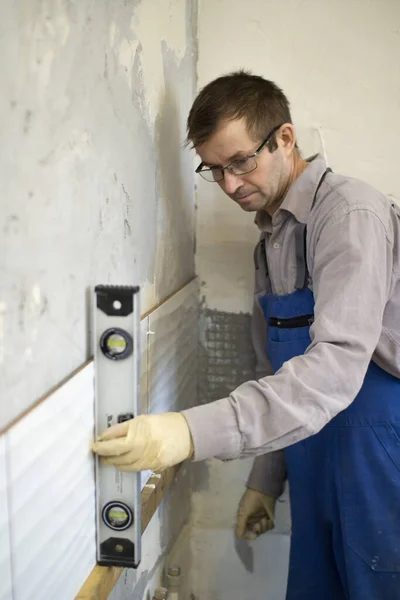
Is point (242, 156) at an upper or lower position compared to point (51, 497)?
upper

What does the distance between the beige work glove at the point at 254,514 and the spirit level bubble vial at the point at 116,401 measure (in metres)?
0.79

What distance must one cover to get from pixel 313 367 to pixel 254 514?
933 millimetres

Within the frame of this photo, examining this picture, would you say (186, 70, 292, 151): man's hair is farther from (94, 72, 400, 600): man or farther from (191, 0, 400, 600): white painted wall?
(191, 0, 400, 600): white painted wall

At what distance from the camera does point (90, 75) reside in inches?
32.4

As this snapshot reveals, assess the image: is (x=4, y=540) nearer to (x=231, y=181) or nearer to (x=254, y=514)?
(x=231, y=181)

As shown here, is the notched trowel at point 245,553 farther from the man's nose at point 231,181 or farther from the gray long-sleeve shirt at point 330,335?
the man's nose at point 231,181

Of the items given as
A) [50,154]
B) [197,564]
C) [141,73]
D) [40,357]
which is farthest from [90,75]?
[197,564]

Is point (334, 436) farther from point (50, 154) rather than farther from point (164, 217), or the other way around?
point (50, 154)

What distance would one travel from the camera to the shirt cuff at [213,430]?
2.94 ft

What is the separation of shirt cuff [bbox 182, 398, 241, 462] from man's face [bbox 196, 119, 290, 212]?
55 cm

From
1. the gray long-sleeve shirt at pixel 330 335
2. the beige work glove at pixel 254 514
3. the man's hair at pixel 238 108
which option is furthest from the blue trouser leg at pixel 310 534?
the man's hair at pixel 238 108

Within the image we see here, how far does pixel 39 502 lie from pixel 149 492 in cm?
50

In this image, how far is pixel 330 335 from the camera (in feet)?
3.12

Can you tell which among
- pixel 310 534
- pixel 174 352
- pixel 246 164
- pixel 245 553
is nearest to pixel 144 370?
pixel 174 352
